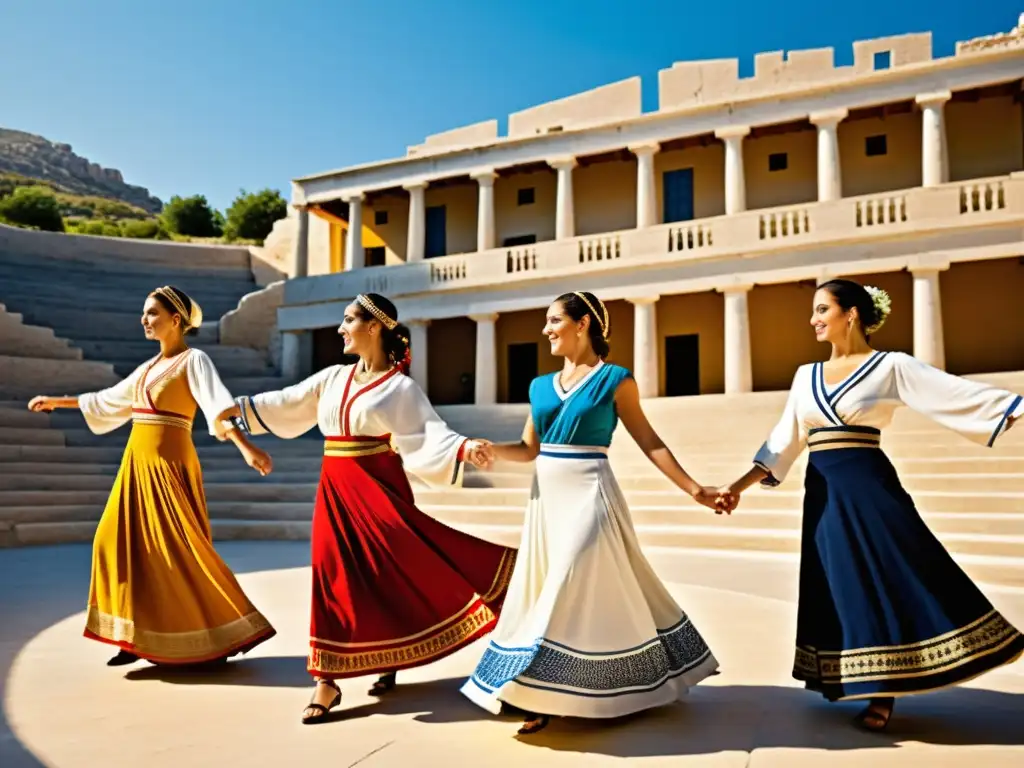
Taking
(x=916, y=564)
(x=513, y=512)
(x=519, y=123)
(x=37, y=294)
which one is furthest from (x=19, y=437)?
(x=519, y=123)

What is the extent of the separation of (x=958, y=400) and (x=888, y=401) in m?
0.28

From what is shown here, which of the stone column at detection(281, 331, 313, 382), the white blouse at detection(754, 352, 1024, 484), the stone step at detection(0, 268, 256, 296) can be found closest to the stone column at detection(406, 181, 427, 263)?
the stone column at detection(281, 331, 313, 382)

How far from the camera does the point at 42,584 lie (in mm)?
7969

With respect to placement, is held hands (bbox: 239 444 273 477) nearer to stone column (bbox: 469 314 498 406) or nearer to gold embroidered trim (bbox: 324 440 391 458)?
gold embroidered trim (bbox: 324 440 391 458)

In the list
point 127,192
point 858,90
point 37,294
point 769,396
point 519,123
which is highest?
point 127,192

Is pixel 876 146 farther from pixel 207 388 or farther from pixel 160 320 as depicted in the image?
pixel 207 388

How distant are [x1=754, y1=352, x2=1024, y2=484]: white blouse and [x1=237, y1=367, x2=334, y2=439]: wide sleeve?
8.06ft

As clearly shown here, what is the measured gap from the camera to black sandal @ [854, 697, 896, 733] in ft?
11.9

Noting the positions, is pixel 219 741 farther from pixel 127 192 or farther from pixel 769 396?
pixel 127 192

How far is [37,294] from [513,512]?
17.6 meters

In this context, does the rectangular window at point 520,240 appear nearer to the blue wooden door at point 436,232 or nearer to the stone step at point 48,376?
the blue wooden door at point 436,232

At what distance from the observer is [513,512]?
11086 mm

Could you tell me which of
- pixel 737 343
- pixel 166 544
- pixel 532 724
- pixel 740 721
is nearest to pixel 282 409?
pixel 166 544

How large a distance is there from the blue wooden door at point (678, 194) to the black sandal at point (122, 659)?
20.3 meters
